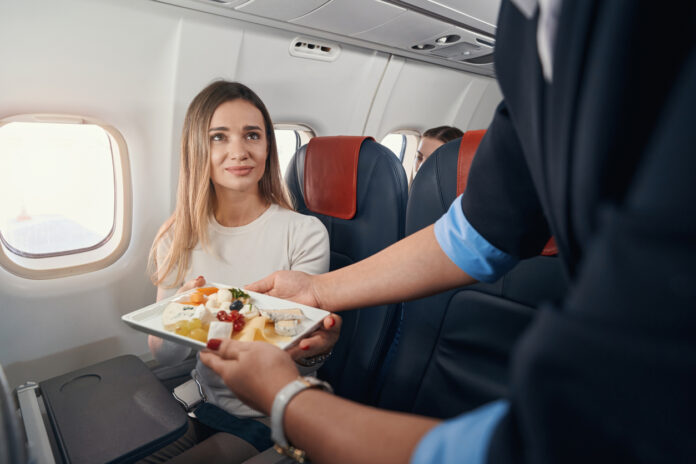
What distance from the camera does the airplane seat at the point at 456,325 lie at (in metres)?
1.16

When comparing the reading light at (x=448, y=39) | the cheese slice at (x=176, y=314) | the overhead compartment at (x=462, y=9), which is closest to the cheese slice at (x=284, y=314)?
the cheese slice at (x=176, y=314)

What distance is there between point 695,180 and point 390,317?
1.41 metres

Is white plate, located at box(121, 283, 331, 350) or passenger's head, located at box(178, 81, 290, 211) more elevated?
passenger's head, located at box(178, 81, 290, 211)

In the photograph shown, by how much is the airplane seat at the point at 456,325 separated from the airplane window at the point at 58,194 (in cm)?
181

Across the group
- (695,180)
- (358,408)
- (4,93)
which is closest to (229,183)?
(4,93)

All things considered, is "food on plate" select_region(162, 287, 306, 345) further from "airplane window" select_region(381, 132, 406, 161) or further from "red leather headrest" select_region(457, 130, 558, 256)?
"airplane window" select_region(381, 132, 406, 161)

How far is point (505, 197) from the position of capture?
0.73 meters

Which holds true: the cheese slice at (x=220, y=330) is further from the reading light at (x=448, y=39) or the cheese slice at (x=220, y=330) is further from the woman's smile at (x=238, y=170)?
the reading light at (x=448, y=39)

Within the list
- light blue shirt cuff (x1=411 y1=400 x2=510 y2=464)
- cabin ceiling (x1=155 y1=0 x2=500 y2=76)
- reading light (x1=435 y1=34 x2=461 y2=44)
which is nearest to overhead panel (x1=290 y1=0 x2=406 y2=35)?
cabin ceiling (x1=155 y1=0 x2=500 y2=76)

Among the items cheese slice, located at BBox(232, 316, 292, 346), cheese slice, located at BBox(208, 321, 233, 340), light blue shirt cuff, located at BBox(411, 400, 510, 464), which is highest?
light blue shirt cuff, located at BBox(411, 400, 510, 464)

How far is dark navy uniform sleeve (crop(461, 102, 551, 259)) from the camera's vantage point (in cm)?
71

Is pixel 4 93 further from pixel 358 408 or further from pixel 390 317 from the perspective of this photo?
pixel 358 408

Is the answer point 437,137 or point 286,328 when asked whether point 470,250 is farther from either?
point 437,137

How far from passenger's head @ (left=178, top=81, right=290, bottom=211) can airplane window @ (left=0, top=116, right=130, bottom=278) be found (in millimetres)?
591
